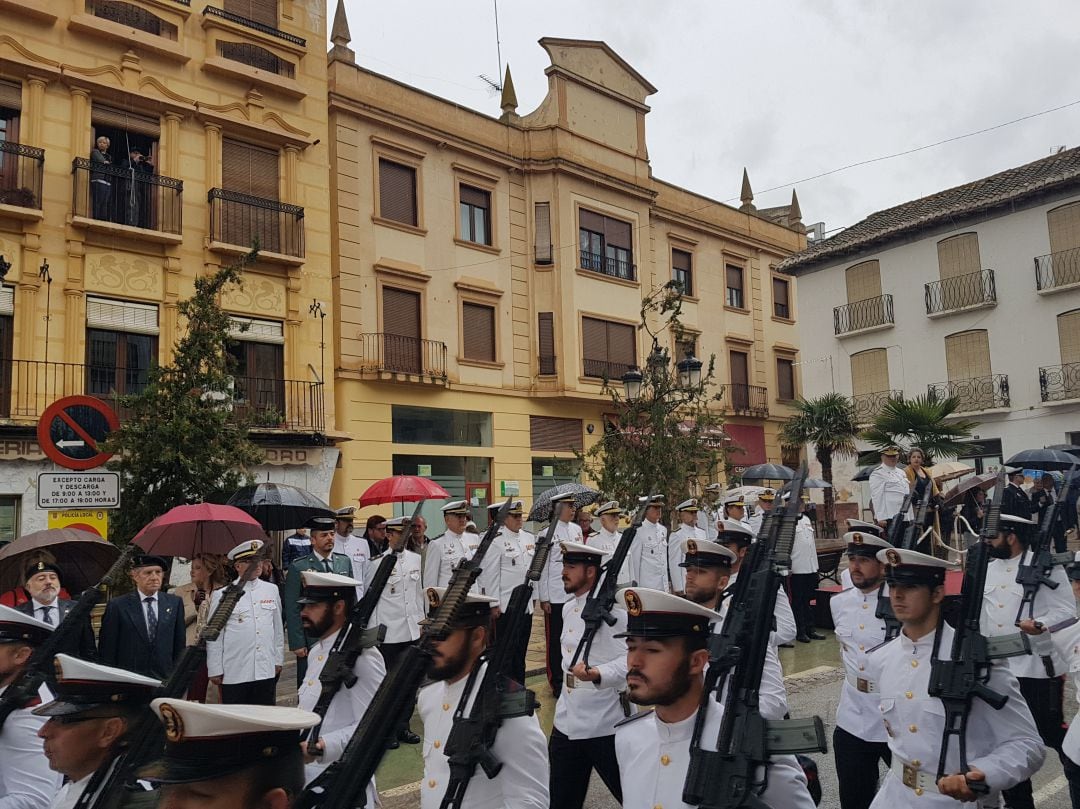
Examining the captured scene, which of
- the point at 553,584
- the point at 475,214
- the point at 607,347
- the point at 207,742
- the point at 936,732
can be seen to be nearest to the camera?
the point at 207,742

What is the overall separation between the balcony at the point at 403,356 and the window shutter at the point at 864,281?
15.0 meters

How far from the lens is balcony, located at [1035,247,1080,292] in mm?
24516

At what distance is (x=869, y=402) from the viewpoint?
94.2 ft

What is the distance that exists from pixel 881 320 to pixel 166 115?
840 inches

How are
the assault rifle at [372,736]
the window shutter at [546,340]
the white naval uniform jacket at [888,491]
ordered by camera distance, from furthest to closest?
the window shutter at [546,340], the white naval uniform jacket at [888,491], the assault rifle at [372,736]

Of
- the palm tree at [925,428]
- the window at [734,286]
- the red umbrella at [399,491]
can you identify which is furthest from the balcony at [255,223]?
the window at [734,286]

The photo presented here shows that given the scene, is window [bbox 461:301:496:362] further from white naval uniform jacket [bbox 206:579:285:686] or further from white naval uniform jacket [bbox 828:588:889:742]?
white naval uniform jacket [bbox 828:588:889:742]

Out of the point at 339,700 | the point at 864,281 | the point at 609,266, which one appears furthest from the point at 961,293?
the point at 339,700

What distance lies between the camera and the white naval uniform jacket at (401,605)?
30.9ft

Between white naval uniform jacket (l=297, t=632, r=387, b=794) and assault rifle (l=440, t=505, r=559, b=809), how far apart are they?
80 centimetres

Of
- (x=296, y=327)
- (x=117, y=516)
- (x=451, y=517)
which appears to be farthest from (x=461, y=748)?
(x=296, y=327)

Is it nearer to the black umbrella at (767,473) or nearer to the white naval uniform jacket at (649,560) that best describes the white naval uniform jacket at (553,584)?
the white naval uniform jacket at (649,560)

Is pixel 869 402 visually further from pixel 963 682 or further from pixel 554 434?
pixel 963 682

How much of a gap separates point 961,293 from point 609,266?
10626 millimetres
